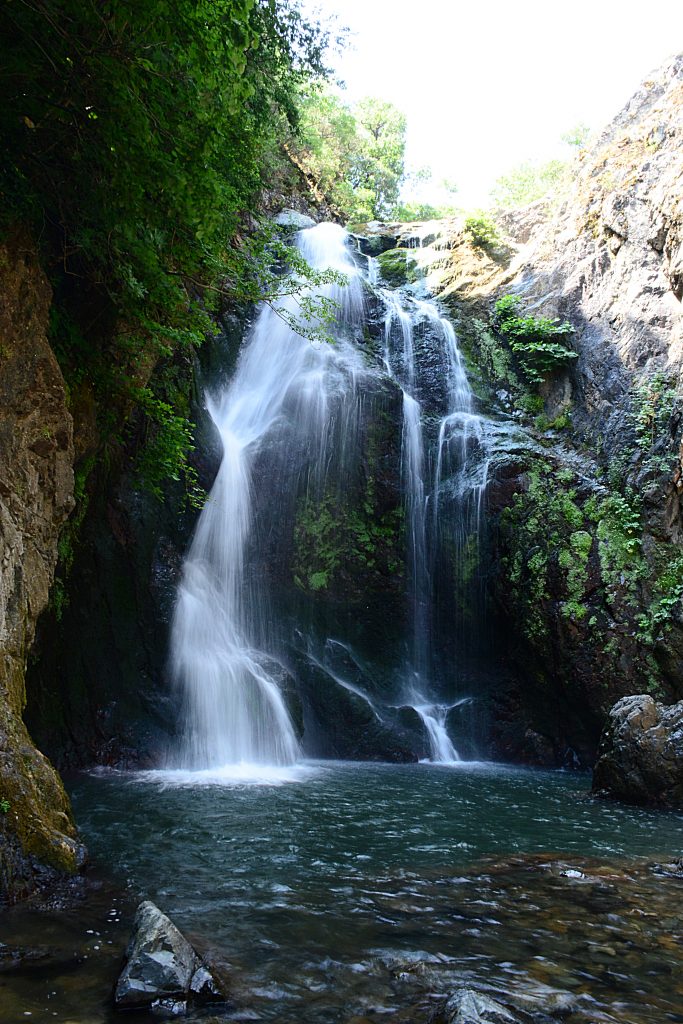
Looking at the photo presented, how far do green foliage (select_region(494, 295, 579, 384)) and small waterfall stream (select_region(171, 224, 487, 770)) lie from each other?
5.00 ft

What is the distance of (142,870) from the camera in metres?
4.89

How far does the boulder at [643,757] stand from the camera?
8.36 m

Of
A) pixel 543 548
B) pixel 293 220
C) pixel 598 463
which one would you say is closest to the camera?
pixel 543 548

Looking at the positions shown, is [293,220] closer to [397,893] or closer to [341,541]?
[341,541]

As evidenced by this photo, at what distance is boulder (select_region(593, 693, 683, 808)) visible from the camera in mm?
8359

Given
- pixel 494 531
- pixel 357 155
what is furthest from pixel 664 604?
pixel 357 155

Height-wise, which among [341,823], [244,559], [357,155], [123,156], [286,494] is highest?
[357,155]

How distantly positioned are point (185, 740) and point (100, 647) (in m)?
1.86

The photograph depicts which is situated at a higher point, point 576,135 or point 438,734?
point 576,135

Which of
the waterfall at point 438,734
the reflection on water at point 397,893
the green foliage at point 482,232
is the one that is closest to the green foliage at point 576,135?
the green foliage at point 482,232

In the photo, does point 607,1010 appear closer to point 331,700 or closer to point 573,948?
point 573,948

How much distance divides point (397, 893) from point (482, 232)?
19.9 metres

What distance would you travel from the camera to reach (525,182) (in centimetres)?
3925

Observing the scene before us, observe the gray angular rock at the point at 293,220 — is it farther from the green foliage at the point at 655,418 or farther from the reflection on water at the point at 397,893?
the reflection on water at the point at 397,893
